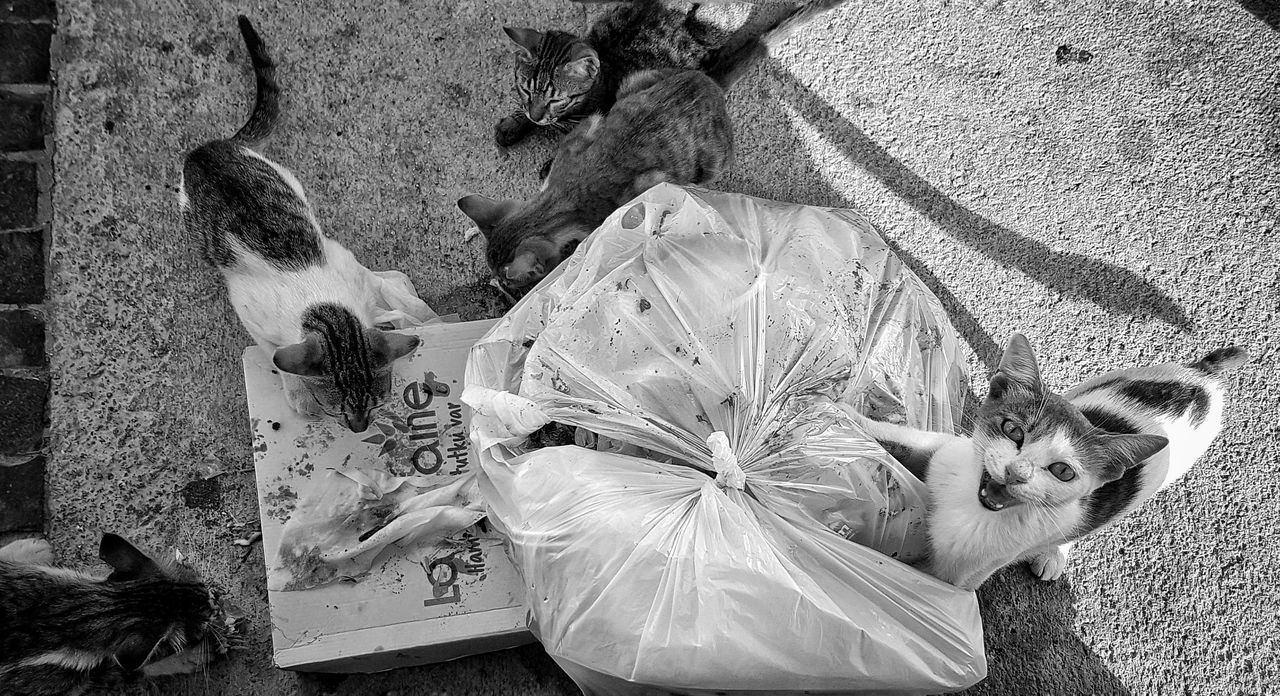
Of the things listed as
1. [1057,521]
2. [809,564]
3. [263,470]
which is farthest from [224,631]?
[1057,521]

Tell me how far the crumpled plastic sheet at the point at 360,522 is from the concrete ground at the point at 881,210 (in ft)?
0.99

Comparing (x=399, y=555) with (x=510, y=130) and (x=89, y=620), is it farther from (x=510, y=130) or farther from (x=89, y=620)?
(x=510, y=130)

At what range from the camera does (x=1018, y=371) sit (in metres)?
1.72

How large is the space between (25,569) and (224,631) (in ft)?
1.68

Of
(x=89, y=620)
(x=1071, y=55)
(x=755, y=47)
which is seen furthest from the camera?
(x=1071, y=55)

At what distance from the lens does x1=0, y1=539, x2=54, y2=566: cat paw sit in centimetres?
199

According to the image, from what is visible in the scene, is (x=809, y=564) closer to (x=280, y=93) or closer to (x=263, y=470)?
(x=263, y=470)

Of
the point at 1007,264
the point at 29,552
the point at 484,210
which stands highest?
the point at 484,210

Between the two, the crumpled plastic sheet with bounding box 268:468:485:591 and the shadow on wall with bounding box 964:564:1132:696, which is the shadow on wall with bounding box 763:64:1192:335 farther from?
the crumpled plastic sheet with bounding box 268:468:485:591

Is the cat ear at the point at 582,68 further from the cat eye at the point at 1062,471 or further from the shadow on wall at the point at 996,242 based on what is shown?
the cat eye at the point at 1062,471

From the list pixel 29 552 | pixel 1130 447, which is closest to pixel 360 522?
pixel 29 552

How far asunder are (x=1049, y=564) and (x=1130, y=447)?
2.76 feet

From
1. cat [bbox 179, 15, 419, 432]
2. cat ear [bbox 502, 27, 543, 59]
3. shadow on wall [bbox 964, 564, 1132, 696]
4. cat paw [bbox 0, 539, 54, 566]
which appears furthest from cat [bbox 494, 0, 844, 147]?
shadow on wall [bbox 964, 564, 1132, 696]

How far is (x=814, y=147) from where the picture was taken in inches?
102
